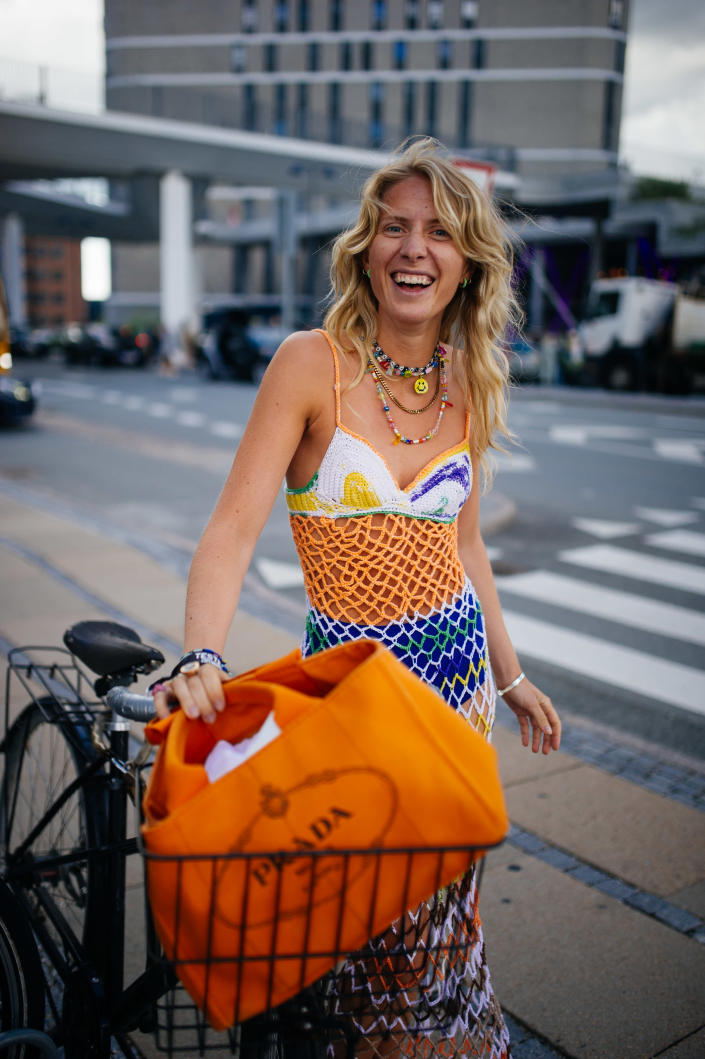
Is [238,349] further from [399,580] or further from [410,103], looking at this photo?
[410,103]

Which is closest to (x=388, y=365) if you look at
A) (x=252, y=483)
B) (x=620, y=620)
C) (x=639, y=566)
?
(x=252, y=483)

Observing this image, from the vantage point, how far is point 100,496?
32.1 feet

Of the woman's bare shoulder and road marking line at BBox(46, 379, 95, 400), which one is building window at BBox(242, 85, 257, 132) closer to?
road marking line at BBox(46, 379, 95, 400)

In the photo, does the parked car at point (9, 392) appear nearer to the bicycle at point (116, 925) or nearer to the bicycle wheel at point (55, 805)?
the bicycle wheel at point (55, 805)

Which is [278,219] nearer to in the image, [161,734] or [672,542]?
[672,542]

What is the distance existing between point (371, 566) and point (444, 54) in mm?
67689

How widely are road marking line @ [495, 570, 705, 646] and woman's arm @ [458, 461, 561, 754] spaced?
400cm

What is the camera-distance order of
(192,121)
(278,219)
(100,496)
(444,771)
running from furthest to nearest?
(192,121), (278,219), (100,496), (444,771)

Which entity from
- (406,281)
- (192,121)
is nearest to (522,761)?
(406,281)

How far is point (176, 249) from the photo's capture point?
118ft

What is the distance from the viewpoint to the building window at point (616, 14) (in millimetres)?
57125

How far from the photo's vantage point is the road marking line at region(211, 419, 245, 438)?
1487cm

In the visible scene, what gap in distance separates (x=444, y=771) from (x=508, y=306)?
130 centimetres

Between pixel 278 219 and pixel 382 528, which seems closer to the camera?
pixel 382 528
